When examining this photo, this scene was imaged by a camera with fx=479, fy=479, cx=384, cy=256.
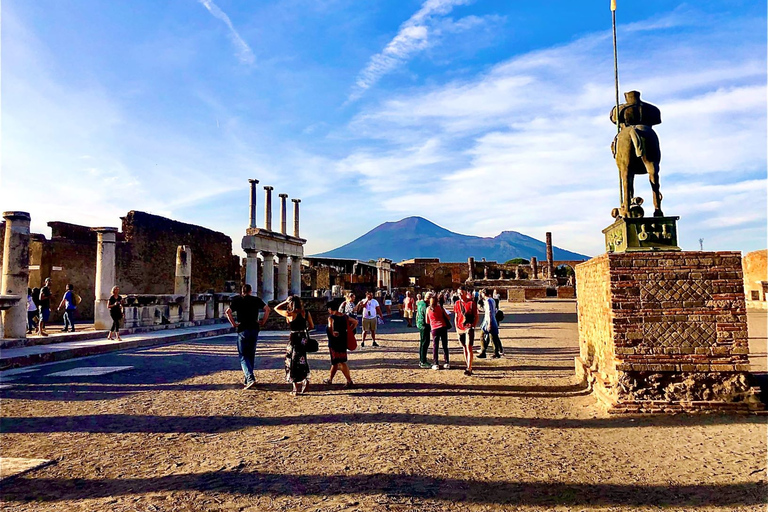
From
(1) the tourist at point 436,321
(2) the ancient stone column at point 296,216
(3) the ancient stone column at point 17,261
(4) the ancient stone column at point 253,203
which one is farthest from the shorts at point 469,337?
(2) the ancient stone column at point 296,216

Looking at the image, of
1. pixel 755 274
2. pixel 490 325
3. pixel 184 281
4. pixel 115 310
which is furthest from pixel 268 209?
pixel 755 274

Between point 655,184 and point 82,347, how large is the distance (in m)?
11.6

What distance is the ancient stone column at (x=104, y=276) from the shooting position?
566 inches

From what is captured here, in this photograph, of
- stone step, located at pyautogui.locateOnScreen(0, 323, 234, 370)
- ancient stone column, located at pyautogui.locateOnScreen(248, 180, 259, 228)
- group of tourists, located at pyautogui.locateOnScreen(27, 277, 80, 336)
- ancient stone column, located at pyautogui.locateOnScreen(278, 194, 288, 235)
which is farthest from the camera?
ancient stone column, located at pyautogui.locateOnScreen(278, 194, 288, 235)

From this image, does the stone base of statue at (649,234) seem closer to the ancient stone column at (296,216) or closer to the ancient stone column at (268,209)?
the ancient stone column at (268,209)

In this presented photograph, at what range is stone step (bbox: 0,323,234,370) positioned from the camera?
9.22 metres

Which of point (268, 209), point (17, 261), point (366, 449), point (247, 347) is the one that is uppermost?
point (268, 209)

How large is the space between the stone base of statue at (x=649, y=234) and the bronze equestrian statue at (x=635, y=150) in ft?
0.40

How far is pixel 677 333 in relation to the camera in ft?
17.6

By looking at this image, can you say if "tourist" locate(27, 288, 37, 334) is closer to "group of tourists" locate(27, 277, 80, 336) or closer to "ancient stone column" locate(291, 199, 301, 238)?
"group of tourists" locate(27, 277, 80, 336)

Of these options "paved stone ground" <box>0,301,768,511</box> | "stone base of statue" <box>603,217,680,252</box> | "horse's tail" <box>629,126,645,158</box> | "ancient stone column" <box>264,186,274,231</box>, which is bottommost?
"paved stone ground" <box>0,301,768,511</box>

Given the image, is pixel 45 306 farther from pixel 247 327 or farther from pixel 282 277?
pixel 282 277

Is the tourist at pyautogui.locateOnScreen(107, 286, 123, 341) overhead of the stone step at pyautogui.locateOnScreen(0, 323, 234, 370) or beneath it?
overhead

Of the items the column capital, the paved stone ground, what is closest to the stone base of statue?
the paved stone ground
